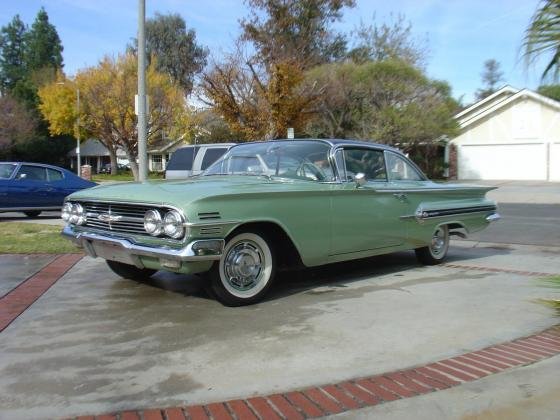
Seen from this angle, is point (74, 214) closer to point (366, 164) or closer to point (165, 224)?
point (165, 224)

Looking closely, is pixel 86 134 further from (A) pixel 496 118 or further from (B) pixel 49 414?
(B) pixel 49 414

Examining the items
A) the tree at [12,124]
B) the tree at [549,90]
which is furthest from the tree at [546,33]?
the tree at [12,124]

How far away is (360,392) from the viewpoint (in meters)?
3.49

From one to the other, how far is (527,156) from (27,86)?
5007cm

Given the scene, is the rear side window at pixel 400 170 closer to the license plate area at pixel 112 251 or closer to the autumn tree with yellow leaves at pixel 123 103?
the license plate area at pixel 112 251

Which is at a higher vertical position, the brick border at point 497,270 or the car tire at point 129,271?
the car tire at point 129,271

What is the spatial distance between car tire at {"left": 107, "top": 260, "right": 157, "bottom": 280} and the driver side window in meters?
2.50

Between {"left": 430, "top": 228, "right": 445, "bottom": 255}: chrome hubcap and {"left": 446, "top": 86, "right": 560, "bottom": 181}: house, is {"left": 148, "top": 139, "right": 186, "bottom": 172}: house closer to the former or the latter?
{"left": 446, "top": 86, "right": 560, "bottom": 181}: house

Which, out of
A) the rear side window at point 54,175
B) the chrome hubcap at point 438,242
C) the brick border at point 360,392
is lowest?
the brick border at point 360,392

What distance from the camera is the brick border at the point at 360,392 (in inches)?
127

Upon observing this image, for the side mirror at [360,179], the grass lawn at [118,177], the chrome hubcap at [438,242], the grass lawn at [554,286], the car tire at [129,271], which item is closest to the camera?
the grass lawn at [554,286]

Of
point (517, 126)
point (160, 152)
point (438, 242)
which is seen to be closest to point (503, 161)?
point (517, 126)

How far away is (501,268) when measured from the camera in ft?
25.0

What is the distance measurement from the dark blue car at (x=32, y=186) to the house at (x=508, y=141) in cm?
2619
